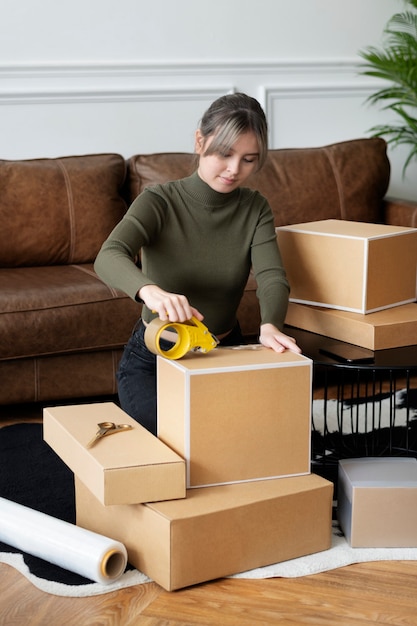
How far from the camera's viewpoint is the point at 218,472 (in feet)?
6.01

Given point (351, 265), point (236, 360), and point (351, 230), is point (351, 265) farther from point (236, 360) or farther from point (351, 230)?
point (236, 360)

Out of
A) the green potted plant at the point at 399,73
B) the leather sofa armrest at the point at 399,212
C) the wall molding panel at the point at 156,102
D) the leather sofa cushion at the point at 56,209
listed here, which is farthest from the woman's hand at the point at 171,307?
the green potted plant at the point at 399,73

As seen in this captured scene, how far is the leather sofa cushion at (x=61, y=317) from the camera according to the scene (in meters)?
2.77

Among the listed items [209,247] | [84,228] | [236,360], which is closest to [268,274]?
[209,247]

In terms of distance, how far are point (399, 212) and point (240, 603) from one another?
2.24 meters

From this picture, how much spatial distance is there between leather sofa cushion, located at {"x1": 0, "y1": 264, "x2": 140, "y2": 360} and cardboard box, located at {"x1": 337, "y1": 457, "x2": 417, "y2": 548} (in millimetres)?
1136

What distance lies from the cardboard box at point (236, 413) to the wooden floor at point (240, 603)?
0.74ft

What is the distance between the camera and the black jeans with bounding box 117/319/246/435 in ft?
6.77

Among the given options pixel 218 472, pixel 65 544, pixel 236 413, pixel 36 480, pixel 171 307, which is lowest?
pixel 36 480

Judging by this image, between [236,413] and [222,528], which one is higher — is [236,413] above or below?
above

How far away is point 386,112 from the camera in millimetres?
4305

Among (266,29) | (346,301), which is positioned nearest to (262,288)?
(346,301)

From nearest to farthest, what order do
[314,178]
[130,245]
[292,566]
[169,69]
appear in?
[292,566]
[130,245]
[314,178]
[169,69]

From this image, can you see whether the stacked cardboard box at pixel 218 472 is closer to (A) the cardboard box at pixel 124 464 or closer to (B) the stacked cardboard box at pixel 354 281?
(A) the cardboard box at pixel 124 464
